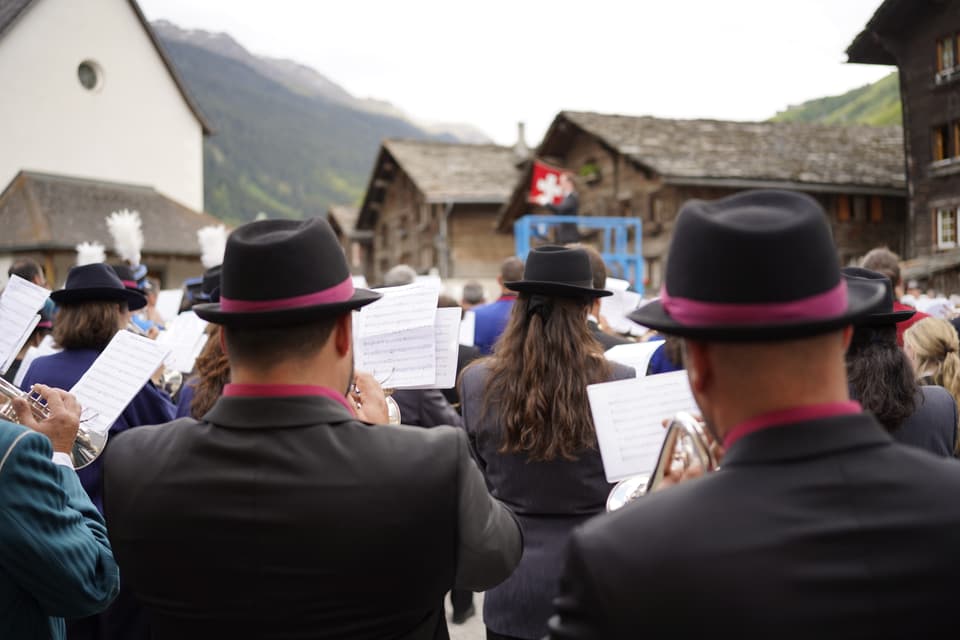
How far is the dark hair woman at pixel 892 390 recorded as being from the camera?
2.73 m

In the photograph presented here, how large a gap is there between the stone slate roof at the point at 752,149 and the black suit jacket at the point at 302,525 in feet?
59.9

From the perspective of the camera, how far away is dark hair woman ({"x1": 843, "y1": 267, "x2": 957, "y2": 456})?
108 inches

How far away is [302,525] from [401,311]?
1.27 meters

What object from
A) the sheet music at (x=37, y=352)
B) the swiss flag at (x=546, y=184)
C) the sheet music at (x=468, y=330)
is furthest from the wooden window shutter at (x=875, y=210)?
the sheet music at (x=37, y=352)

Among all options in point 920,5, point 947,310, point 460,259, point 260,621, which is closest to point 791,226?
point 260,621

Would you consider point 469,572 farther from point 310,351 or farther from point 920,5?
point 920,5

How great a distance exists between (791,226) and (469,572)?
1027 mm

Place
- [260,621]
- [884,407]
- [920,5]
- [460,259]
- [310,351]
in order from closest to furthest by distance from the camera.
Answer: [260,621], [310,351], [884,407], [920,5], [460,259]

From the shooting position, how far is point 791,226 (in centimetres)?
136

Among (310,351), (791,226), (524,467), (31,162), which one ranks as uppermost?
(31,162)

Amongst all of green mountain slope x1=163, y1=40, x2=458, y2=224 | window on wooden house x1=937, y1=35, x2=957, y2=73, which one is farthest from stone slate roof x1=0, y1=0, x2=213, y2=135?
green mountain slope x1=163, y1=40, x2=458, y2=224

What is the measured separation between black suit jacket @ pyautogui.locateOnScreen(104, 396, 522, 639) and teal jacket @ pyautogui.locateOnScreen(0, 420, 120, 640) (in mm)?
346

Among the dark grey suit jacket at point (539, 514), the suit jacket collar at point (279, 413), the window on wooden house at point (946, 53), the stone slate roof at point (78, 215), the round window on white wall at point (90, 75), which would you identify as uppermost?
the round window on white wall at point (90, 75)

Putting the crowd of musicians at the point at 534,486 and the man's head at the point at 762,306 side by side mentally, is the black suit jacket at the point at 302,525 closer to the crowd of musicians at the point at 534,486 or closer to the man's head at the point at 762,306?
the crowd of musicians at the point at 534,486
